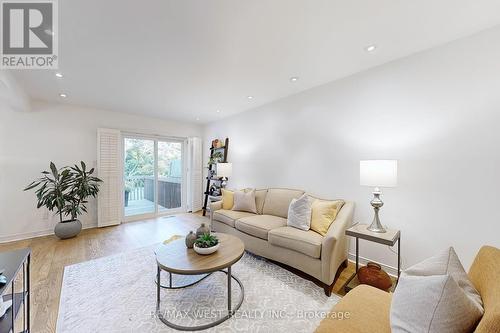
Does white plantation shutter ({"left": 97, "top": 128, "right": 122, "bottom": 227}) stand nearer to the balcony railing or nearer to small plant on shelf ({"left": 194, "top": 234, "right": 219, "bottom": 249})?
the balcony railing

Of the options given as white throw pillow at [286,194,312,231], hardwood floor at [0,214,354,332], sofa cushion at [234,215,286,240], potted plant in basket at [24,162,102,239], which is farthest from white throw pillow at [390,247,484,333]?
potted plant in basket at [24,162,102,239]

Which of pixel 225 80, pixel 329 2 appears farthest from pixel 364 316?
pixel 225 80

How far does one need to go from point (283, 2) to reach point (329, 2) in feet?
1.12

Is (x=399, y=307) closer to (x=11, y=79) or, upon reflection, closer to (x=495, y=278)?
(x=495, y=278)

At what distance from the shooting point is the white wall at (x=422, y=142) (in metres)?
1.82

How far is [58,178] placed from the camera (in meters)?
3.49

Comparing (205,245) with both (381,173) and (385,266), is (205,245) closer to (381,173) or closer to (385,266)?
(381,173)

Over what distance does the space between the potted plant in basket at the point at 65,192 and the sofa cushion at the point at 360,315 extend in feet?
13.9

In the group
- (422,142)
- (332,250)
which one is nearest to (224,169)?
(332,250)

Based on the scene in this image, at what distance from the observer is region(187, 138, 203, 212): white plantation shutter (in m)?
5.41

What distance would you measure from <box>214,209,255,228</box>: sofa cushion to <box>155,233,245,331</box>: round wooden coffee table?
935mm

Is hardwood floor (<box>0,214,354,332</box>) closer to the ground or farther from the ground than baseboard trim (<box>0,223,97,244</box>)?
closer to the ground

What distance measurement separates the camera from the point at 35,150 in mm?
3609

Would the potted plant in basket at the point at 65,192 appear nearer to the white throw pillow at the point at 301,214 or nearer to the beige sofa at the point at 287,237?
the beige sofa at the point at 287,237
